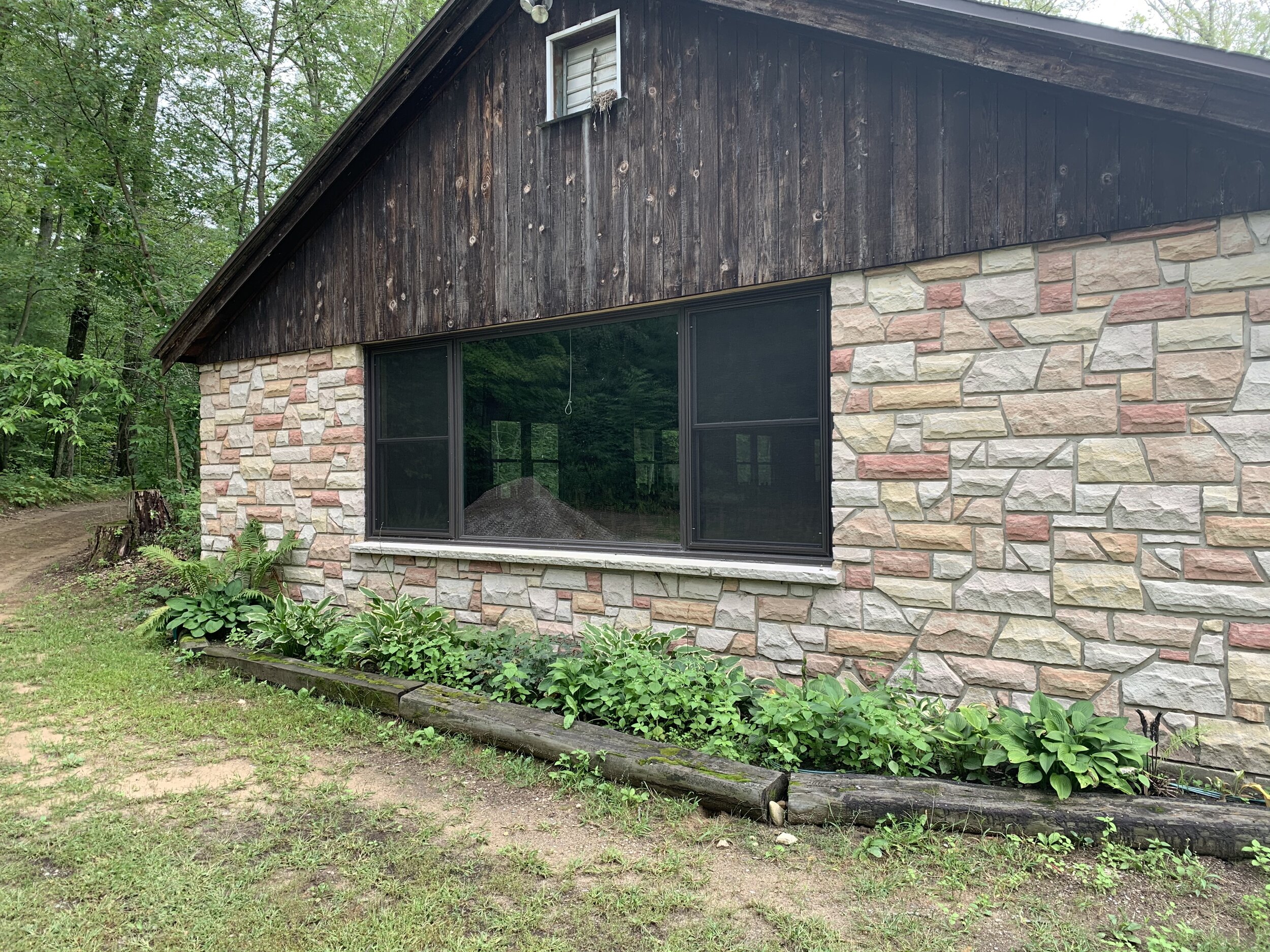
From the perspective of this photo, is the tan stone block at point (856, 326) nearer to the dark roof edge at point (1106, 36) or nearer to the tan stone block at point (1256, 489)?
the dark roof edge at point (1106, 36)

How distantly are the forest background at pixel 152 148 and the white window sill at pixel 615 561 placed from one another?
4.86 metres

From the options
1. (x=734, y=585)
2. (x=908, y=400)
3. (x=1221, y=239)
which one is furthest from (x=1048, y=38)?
(x=734, y=585)

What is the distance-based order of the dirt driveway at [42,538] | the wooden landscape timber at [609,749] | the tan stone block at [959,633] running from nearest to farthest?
the wooden landscape timber at [609,749]
the tan stone block at [959,633]
the dirt driveway at [42,538]

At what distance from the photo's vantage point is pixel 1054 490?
3.67 meters

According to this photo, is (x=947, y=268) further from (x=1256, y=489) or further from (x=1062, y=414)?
(x=1256, y=489)

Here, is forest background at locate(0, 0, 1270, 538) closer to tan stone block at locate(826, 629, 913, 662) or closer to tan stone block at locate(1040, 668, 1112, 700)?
tan stone block at locate(826, 629, 913, 662)

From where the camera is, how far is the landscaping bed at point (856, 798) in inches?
109

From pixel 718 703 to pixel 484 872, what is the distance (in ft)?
4.99

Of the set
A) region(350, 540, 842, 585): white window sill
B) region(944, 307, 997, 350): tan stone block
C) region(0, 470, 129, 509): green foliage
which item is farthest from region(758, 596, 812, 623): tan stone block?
region(0, 470, 129, 509): green foliage

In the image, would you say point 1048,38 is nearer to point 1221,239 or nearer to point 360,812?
point 1221,239

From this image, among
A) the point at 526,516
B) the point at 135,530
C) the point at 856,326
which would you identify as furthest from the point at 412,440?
the point at 135,530

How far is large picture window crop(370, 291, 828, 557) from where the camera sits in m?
4.48

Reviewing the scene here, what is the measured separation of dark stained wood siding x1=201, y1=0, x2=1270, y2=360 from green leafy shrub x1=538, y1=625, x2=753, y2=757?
2330 mm

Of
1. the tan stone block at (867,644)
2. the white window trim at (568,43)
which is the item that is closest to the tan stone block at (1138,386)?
the tan stone block at (867,644)
